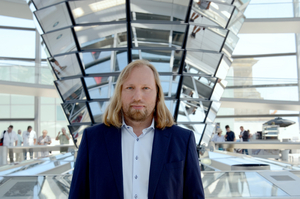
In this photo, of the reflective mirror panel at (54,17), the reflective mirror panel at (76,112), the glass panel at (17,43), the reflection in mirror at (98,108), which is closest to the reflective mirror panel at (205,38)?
the reflection in mirror at (98,108)

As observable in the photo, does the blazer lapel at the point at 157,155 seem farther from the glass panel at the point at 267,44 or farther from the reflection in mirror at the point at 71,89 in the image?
the glass panel at the point at 267,44

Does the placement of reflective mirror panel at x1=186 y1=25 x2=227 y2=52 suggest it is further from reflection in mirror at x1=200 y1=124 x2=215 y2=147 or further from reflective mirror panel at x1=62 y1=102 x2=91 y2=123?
reflective mirror panel at x1=62 y1=102 x2=91 y2=123

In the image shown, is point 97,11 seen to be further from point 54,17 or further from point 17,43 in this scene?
point 17,43

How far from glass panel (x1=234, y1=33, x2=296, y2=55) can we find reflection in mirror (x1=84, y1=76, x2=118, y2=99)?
25373 millimetres

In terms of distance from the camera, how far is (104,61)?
745 cm

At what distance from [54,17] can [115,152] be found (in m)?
6.08

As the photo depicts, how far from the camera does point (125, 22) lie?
23.4ft

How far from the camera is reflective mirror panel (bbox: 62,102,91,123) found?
311 inches

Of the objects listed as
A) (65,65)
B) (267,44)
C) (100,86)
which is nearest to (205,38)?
(100,86)

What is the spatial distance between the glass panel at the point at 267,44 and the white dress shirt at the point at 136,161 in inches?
1186

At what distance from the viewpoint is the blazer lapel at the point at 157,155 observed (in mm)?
1915

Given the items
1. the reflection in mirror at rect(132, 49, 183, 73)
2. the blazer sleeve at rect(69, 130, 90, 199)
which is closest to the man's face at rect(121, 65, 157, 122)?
the blazer sleeve at rect(69, 130, 90, 199)

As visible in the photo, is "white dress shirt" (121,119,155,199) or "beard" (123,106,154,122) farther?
"beard" (123,106,154,122)

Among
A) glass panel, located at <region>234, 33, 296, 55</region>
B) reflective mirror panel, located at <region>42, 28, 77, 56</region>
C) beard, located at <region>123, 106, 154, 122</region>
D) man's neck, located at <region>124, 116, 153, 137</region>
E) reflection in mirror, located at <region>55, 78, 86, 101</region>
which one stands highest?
glass panel, located at <region>234, 33, 296, 55</region>
